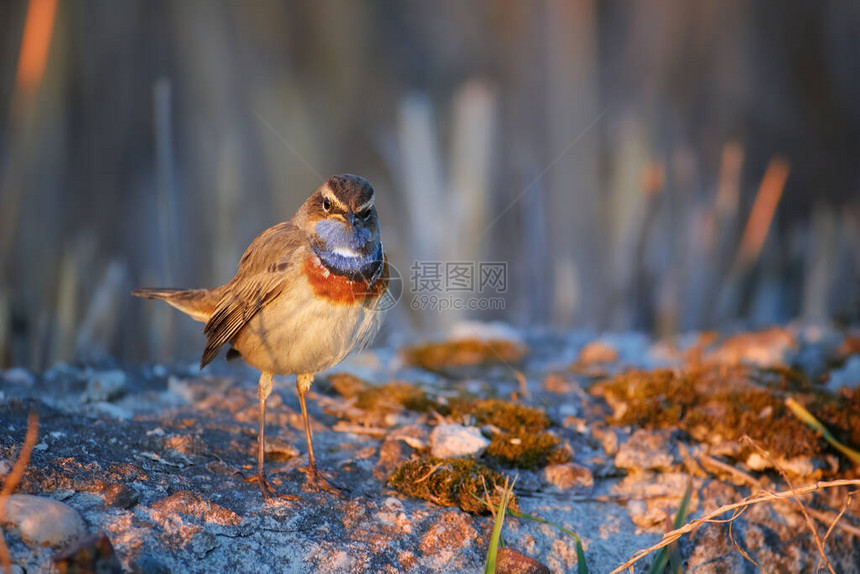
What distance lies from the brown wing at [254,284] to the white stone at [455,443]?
1162 mm

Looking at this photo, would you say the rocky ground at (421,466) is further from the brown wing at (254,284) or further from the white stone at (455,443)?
the brown wing at (254,284)

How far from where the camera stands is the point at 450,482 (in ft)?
11.4

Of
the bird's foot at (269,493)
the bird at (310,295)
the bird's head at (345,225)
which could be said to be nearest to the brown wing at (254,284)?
the bird at (310,295)

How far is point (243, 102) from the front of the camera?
21.7 ft

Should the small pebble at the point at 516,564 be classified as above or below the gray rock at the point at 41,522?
below

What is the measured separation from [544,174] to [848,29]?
4405 mm

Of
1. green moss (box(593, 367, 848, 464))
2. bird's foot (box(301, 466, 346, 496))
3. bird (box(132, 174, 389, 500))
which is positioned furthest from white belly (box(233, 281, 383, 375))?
green moss (box(593, 367, 848, 464))

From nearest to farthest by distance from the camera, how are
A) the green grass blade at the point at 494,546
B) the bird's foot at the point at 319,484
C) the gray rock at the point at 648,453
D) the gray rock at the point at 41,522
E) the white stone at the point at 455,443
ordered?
1. the gray rock at the point at 41,522
2. the green grass blade at the point at 494,546
3. the bird's foot at the point at 319,484
4. the white stone at the point at 455,443
5. the gray rock at the point at 648,453

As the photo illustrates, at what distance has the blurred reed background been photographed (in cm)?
589

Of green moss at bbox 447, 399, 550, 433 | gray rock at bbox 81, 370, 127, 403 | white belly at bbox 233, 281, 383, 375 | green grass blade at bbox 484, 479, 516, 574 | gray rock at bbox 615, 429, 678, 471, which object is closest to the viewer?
green grass blade at bbox 484, 479, 516, 574

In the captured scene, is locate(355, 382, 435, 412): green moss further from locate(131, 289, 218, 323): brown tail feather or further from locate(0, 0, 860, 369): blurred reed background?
locate(0, 0, 860, 369): blurred reed background

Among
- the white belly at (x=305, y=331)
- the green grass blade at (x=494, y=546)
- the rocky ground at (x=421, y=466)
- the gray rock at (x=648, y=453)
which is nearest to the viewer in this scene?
the green grass blade at (x=494, y=546)

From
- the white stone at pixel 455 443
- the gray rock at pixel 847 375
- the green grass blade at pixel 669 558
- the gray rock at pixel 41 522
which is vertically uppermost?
the gray rock at pixel 41 522

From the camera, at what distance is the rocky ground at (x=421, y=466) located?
2967mm
